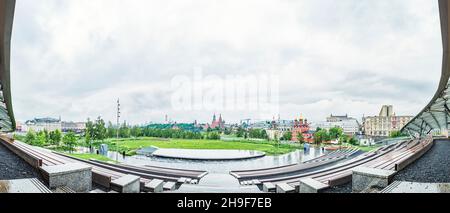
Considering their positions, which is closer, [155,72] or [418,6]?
[418,6]

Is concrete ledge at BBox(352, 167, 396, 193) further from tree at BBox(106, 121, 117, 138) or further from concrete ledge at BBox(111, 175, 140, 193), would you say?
tree at BBox(106, 121, 117, 138)

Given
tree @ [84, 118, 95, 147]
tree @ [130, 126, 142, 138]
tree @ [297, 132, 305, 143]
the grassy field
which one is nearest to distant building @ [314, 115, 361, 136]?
tree @ [297, 132, 305, 143]

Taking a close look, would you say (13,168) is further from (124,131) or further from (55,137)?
(124,131)

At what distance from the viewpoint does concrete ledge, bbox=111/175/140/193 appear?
139 cm

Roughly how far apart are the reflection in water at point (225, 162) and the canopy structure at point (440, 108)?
77 centimetres

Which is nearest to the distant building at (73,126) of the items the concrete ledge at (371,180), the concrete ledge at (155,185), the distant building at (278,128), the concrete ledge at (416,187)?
the concrete ledge at (155,185)

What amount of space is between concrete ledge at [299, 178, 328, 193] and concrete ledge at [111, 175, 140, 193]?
1.09m

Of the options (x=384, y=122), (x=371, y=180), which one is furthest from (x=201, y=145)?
(x=384, y=122)

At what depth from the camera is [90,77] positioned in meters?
1.50

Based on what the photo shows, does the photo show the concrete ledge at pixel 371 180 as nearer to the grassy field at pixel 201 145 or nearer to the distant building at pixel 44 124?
the grassy field at pixel 201 145
